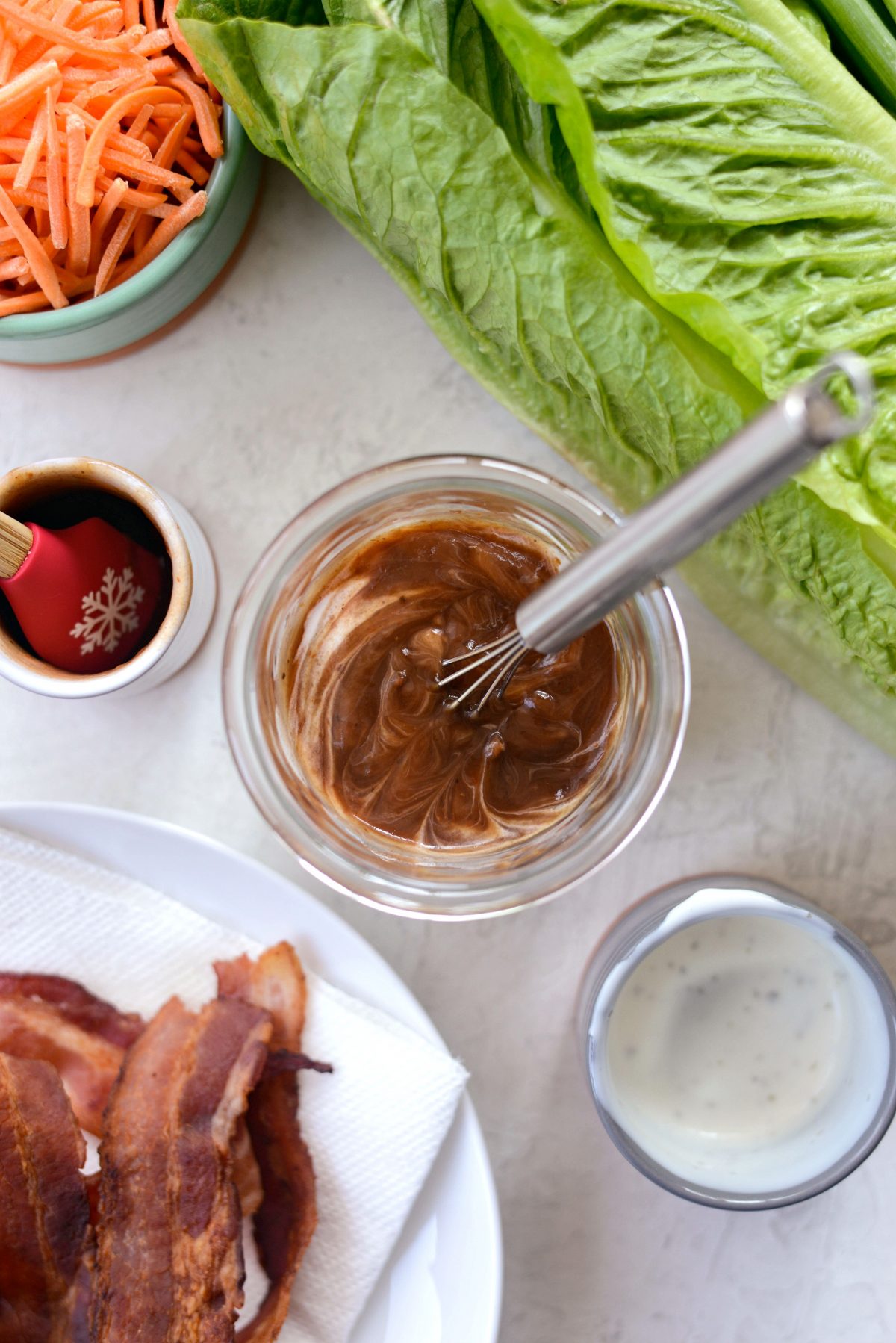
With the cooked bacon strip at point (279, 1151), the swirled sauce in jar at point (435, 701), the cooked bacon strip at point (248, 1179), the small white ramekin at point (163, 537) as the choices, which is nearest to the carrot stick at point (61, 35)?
the small white ramekin at point (163, 537)

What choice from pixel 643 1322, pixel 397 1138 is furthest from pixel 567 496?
pixel 643 1322

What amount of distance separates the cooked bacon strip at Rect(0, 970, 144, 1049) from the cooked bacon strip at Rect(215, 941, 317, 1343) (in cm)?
11

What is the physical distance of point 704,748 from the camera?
1.00 meters

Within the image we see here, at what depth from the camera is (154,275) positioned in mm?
880

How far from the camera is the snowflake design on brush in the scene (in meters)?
0.90

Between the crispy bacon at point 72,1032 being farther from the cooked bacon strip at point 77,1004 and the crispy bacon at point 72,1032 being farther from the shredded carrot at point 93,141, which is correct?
the shredded carrot at point 93,141

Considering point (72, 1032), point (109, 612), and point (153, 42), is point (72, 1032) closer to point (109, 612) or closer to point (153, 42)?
point (109, 612)

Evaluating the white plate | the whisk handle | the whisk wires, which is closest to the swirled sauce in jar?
the whisk wires

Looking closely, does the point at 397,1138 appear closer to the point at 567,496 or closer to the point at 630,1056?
the point at 630,1056

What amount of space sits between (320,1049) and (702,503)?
2.03 feet

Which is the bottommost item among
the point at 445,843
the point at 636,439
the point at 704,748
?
the point at 704,748

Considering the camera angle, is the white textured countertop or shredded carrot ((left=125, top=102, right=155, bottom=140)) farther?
the white textured countertop

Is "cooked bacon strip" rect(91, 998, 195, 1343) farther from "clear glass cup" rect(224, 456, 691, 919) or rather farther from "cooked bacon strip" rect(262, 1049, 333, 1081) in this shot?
"clear glass cup" rect(224, 456, 691, 919)

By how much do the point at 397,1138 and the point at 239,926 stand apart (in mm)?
208
